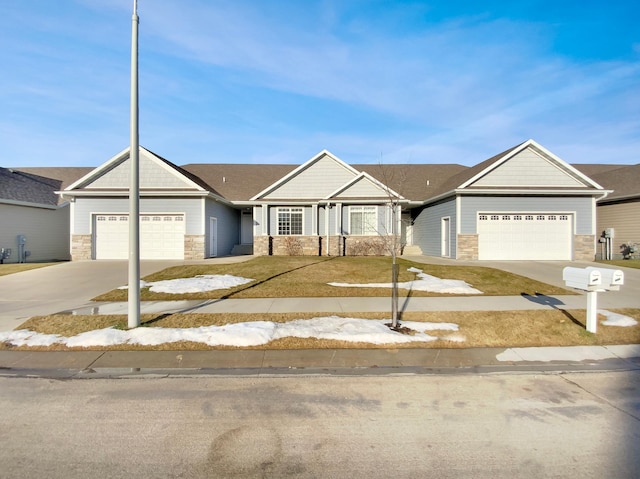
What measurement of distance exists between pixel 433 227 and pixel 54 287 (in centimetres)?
1884

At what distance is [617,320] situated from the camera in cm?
744

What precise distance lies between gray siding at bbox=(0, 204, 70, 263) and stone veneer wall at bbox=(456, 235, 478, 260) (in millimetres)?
23468

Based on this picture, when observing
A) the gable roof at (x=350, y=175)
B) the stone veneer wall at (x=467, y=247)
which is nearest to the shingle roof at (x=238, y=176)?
the gable roof at (x=350, y=175)

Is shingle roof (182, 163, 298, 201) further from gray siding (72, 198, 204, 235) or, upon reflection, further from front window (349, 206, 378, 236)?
front window (349, 206, 378, 236)

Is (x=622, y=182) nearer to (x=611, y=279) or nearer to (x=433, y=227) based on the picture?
(x=433, y=227)

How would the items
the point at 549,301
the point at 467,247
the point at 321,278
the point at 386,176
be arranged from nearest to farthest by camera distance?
the point at 549,301
the point at 321,278
the point at 467,247
the point at 386,176

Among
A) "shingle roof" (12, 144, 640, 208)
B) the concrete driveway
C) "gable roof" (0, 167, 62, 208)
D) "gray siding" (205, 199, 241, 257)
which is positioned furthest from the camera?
"shingle roof" (12, 144, 640, 208)

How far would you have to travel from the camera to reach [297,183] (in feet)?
71.4

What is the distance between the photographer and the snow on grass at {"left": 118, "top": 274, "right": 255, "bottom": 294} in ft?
34.8

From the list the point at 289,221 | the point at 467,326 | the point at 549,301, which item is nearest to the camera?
the point at 467,326

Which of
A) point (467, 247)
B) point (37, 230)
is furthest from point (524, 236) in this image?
point (37, 230)

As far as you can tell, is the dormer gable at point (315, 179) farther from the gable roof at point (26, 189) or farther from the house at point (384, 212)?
the gable roof at point (26, 189)

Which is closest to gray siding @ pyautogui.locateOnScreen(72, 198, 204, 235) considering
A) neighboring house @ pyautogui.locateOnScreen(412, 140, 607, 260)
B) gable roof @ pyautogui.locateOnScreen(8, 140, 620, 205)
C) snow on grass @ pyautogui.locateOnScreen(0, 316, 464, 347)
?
gable roof @ pyautogui.locateOnScreen(8, 140, 620, 205)

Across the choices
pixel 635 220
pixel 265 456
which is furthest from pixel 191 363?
pixel 635 220
